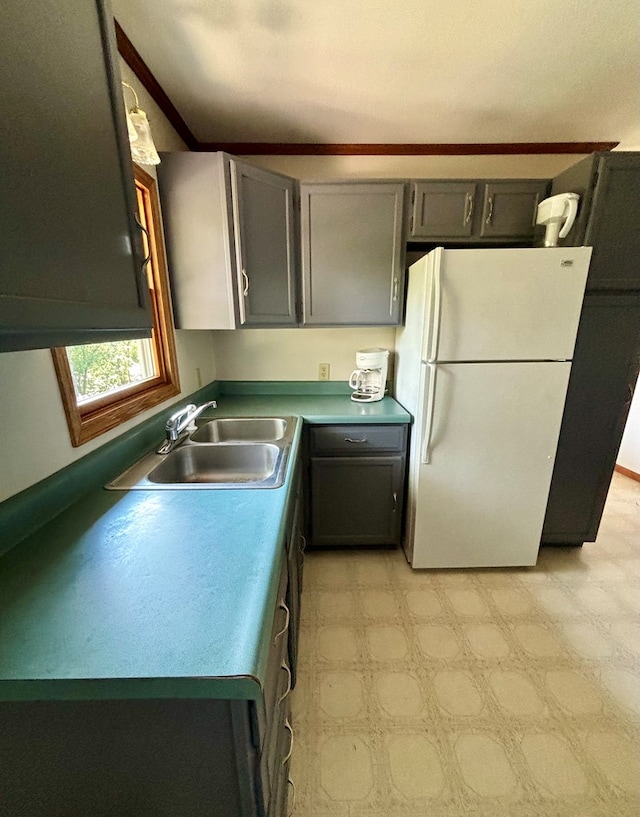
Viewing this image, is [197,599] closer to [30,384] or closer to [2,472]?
[2,472]

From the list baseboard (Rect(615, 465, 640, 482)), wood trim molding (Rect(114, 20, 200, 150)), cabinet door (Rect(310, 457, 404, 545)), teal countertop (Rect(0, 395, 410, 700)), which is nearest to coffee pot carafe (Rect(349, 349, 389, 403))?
cabinet door (Rect(310, 457, 404, 545))

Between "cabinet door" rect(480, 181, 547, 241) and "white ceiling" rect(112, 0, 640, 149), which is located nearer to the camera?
"white ceiling" rect(112, 0, 640, 149)

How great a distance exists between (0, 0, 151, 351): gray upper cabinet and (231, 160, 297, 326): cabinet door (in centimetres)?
96

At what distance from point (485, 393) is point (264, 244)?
1.39 metres

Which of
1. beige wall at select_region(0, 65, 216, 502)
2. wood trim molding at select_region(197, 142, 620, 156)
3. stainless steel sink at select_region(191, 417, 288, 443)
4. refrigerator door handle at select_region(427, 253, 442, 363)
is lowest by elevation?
stainless steel sink at select_region(191, 417, 288, 443)

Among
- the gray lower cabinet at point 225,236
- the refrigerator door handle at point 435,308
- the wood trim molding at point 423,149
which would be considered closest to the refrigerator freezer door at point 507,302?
the refrigerator door handle at point 435,308

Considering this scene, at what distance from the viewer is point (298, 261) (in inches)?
74.2

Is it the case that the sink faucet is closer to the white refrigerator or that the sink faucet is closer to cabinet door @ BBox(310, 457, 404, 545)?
cabinet door @ BBox(310, 457, 404, 545)

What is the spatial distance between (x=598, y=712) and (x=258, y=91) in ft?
9.68

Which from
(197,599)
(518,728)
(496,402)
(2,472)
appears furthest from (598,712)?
(2,472)

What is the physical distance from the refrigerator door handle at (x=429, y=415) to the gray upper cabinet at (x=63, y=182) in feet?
4.24

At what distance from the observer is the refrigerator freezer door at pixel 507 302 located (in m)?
1.46

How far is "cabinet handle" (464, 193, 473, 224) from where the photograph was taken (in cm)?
181

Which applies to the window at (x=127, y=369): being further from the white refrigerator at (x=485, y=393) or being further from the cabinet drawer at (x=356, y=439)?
the white refrigerator at (x=485, y=393)
